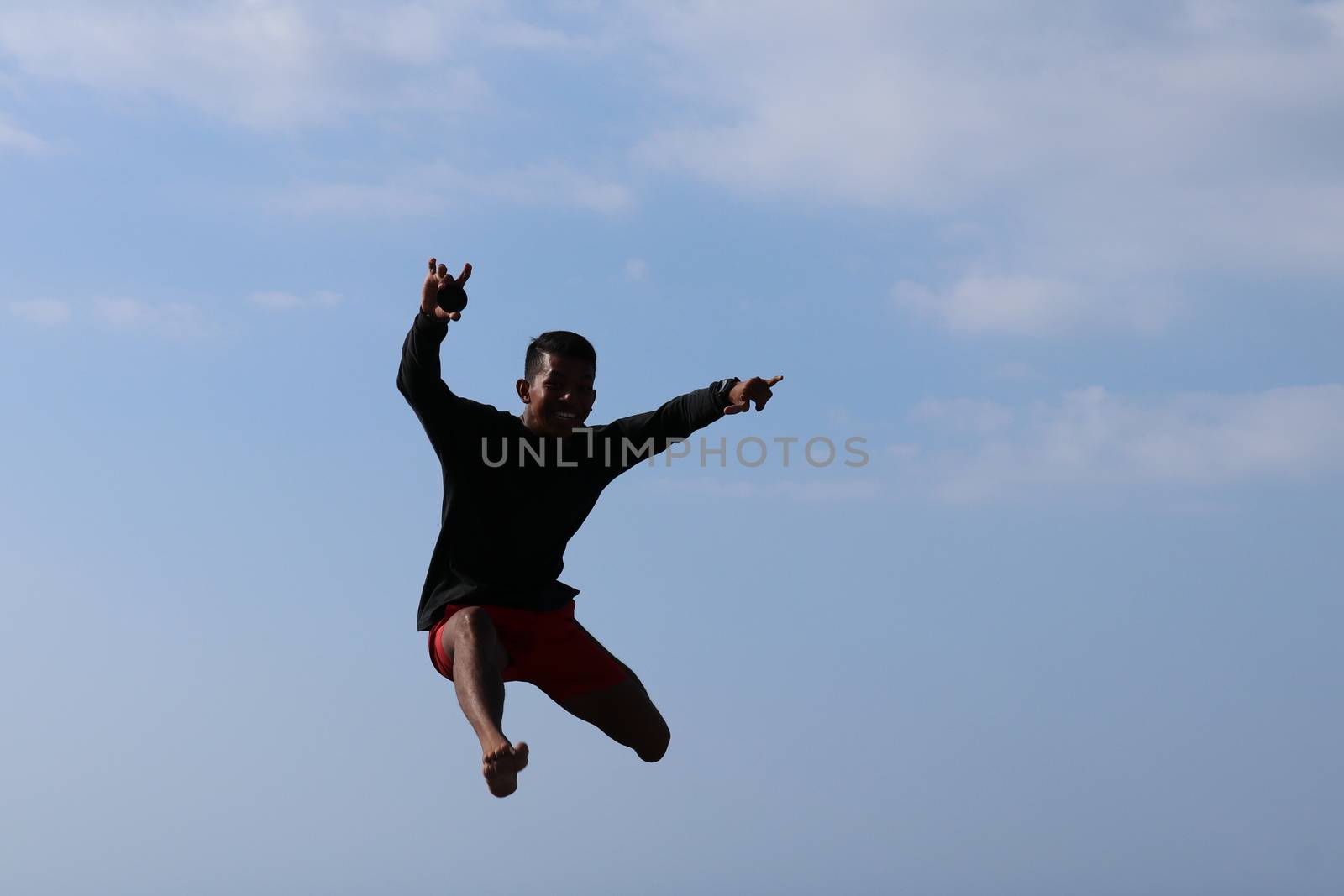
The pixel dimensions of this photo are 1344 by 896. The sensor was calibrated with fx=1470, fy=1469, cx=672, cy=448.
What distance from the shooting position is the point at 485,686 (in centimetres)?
770

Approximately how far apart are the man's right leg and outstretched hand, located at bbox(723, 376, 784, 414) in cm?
186

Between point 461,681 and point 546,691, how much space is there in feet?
3.74

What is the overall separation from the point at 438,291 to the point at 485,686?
2.16m

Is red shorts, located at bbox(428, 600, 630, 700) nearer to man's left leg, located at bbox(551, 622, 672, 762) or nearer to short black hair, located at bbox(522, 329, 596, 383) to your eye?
man's left leg, located at bbox(551, 622, 672, 762)

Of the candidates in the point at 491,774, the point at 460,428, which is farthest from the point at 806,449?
A: the point at 491,774

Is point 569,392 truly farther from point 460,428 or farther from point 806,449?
point 806,449

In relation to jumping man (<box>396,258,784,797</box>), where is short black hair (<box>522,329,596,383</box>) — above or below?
above

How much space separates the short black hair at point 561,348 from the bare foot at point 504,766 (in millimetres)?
2464

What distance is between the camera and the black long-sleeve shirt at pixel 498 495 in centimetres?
839

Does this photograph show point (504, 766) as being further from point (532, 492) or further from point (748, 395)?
point (748, 395)

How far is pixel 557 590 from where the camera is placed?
8.77 meters

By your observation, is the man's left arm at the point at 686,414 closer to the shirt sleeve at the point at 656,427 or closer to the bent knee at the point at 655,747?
the shirt sleeve at the point at 656,427

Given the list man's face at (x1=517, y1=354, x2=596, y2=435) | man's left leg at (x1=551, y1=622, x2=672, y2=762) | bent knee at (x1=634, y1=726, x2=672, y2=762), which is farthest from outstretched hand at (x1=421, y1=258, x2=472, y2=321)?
bent knee at (x1=634, y1=726, x2=672, y2=762)

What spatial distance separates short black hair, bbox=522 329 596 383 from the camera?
8.55 m
